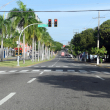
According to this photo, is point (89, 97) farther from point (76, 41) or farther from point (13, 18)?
point (76, 41)

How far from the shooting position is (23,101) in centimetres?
762

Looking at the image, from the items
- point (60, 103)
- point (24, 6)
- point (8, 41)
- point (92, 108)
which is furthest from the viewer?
point (8, 41)

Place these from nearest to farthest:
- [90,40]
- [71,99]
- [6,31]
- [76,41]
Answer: [71,99], [6,31], [90,40], [76,41]

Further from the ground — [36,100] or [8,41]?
[8,41]

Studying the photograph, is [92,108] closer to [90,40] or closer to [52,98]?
[52,98]

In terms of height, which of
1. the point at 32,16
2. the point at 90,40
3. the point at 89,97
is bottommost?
the point at 89,97

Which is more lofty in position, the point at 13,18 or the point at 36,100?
the point at 13,18

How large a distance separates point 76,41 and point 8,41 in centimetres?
2876

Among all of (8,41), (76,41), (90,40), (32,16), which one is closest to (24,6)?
(32,16)

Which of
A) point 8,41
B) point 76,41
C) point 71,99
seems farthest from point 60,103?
point 8,41

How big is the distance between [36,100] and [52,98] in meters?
0.68

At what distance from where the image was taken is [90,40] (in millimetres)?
64562

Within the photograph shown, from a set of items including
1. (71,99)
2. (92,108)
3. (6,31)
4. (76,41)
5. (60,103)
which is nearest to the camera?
(92,108)

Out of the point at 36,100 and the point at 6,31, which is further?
the point at 6,31
